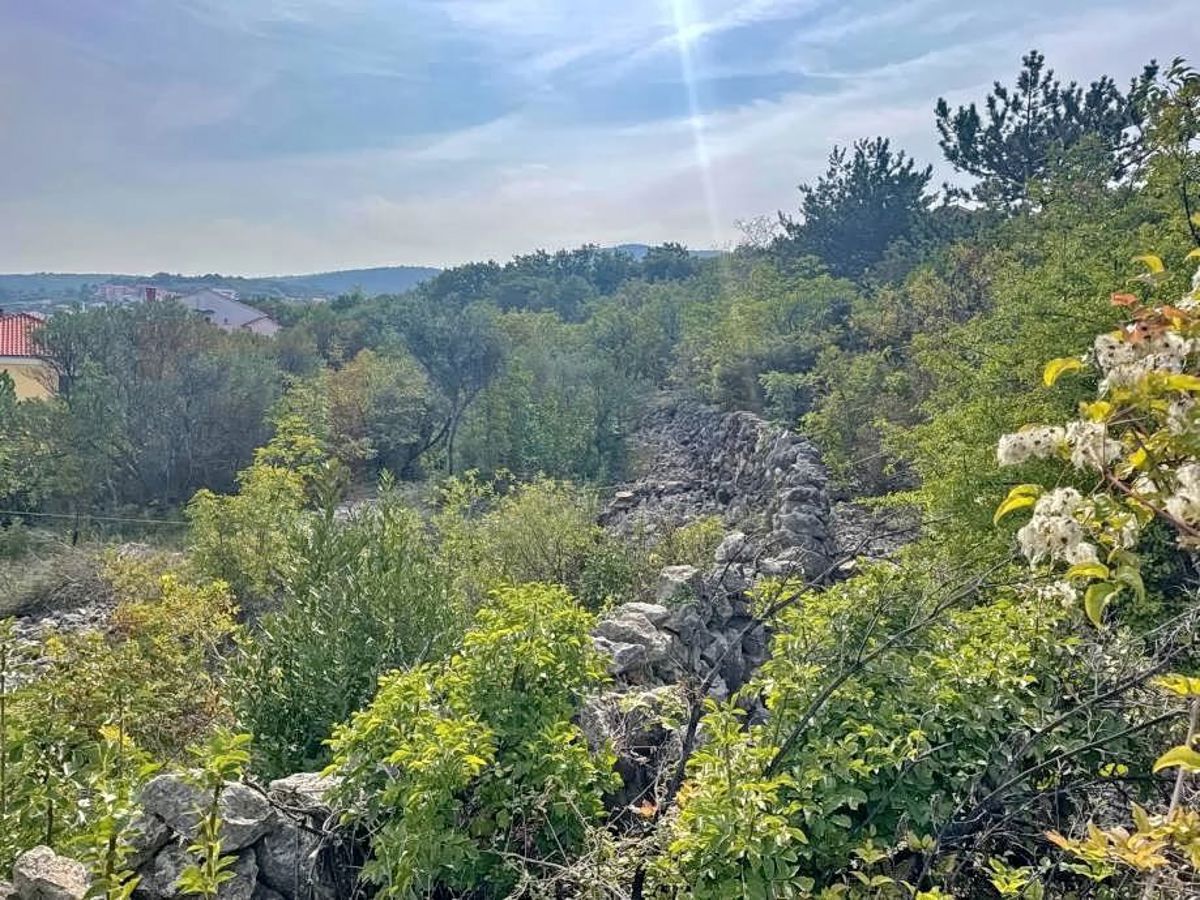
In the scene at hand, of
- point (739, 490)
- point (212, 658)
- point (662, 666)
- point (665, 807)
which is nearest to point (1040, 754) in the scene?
point (665, 807)

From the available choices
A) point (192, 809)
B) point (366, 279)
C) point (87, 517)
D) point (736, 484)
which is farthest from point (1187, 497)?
point (366, 279)

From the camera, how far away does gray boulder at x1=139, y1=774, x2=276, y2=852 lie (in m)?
2.75

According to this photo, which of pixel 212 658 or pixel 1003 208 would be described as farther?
pixel 1003 208

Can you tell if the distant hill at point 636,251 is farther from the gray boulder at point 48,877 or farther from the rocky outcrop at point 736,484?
the gray boulder at point 48,877

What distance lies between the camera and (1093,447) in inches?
57.9

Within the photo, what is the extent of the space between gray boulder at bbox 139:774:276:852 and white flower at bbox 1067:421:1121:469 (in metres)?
2.85

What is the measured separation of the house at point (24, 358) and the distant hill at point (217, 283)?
26.8 metres

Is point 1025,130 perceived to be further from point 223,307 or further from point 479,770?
point 223,307

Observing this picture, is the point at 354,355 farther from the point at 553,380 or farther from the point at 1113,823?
the point at 1113,823

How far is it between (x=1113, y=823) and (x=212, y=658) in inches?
328

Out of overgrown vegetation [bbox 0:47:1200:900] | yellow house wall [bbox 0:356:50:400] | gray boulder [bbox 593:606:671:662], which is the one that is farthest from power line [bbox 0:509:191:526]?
gray boulder [bbox 593:606:671:662]

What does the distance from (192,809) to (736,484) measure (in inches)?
531

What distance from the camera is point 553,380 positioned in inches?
918

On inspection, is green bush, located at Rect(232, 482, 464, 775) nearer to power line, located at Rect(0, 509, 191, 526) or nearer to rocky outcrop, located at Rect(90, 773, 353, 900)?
rocky outcrop, located at Rect(90, 773, 353, 900)
